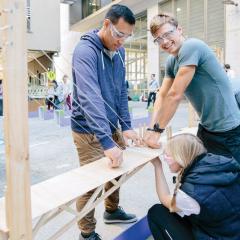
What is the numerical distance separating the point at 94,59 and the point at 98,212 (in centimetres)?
132

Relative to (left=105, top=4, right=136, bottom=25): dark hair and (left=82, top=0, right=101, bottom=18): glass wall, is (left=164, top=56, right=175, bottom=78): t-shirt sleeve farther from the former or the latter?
(left=82, top=0, right=101, bottom=18): glass wall

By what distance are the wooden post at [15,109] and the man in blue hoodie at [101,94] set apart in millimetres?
620

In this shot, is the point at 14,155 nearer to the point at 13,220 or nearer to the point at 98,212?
the point at 13,220

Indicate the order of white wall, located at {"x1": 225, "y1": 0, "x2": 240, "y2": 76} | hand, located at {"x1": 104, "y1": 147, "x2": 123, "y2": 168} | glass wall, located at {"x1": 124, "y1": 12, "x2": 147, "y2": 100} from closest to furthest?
hand, located at {"x1": 104, "y1": 147, "x2": 123, "y2": 168}, white wall, located at {"x1": 225, "y1": 0, "x2": 240, "y2": 76}, glass wall, located at {"x1": 124, "y1": 12, "x2": 147, "y2": 100}

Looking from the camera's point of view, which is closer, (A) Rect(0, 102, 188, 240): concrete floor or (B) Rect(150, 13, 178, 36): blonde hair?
(B) Rect(150, 13, 178, 36): blonde hair

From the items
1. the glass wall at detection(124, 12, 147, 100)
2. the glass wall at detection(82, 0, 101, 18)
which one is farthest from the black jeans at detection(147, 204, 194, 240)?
the glass wall at detection(82, 0, 101, 18)

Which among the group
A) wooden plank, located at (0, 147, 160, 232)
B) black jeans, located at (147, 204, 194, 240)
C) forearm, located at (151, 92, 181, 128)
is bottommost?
black jeans, located at (147, 204, 194, 240)

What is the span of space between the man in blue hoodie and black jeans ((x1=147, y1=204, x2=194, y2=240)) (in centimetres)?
35

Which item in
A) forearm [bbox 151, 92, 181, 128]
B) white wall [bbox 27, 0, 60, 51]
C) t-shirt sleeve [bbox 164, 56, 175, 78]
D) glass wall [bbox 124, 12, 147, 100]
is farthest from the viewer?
glass wall [bbox 124, 12, 147, 100]

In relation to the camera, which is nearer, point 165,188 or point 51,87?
point 165,188

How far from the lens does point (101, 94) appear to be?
6.11 feet

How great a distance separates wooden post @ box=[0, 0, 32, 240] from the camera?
102 centimetres

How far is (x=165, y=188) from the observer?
68.9 inches

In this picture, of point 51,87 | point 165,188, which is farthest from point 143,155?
point 51,87
